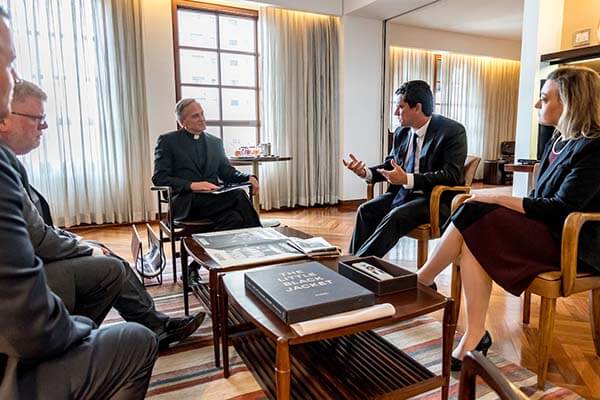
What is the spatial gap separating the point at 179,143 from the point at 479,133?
6968mm

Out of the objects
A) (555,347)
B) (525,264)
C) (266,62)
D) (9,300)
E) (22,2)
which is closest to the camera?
(9,300)

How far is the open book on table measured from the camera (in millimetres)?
1576

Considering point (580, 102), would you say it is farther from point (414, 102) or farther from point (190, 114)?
point (190, 114)

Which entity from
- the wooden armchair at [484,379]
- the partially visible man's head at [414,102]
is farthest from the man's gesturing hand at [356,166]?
the wooden armchair at [484,379]

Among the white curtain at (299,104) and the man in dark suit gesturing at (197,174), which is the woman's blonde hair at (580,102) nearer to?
the man in dark suit gesturing at (197,174)

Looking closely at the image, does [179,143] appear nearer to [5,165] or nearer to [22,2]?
[5,165]

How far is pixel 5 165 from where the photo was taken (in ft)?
2.26

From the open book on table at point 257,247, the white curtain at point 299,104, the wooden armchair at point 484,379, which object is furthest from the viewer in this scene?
the white curtain at point 299,104

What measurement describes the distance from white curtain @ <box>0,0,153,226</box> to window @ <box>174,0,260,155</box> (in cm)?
55

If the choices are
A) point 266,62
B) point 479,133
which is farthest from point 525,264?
point 479,133

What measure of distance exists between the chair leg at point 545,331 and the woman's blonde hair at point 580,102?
0.62m

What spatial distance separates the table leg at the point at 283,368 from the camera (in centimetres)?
96

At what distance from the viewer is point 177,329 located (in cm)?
173

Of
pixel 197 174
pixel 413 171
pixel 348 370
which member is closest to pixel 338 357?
pixel 348 370
